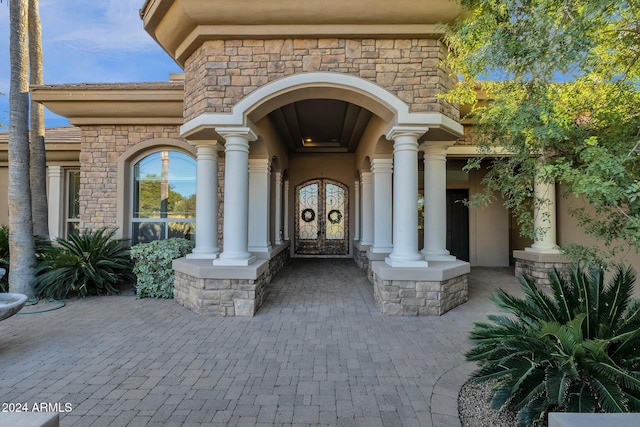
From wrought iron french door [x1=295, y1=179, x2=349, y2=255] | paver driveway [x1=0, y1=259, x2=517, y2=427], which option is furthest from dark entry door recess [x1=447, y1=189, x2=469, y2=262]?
paver driveway [x1=0, y1=259, x2=517, y2=427]

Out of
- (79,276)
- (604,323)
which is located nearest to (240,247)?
(79,276)

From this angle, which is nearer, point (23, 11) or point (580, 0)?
point (580, 0)

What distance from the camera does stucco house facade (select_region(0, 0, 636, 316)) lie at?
5312mm

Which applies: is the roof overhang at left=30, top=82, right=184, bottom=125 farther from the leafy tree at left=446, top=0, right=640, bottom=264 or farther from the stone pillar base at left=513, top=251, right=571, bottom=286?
the stone pillar base at left=513, top=251, right=571, bottom=286

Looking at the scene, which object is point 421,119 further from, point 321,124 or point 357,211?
point 357,211

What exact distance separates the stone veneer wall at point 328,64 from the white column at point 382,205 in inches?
106

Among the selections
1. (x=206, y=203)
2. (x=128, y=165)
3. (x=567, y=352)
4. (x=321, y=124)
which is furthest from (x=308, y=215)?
(x=567, y=352)

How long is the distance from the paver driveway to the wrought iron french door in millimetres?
6056

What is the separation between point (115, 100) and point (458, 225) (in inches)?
385

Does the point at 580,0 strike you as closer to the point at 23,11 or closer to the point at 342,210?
the point at 23,11

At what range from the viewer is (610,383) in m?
2.31

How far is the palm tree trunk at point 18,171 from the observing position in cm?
628

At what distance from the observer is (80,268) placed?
6.55 metres

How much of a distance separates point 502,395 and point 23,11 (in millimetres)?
9409
